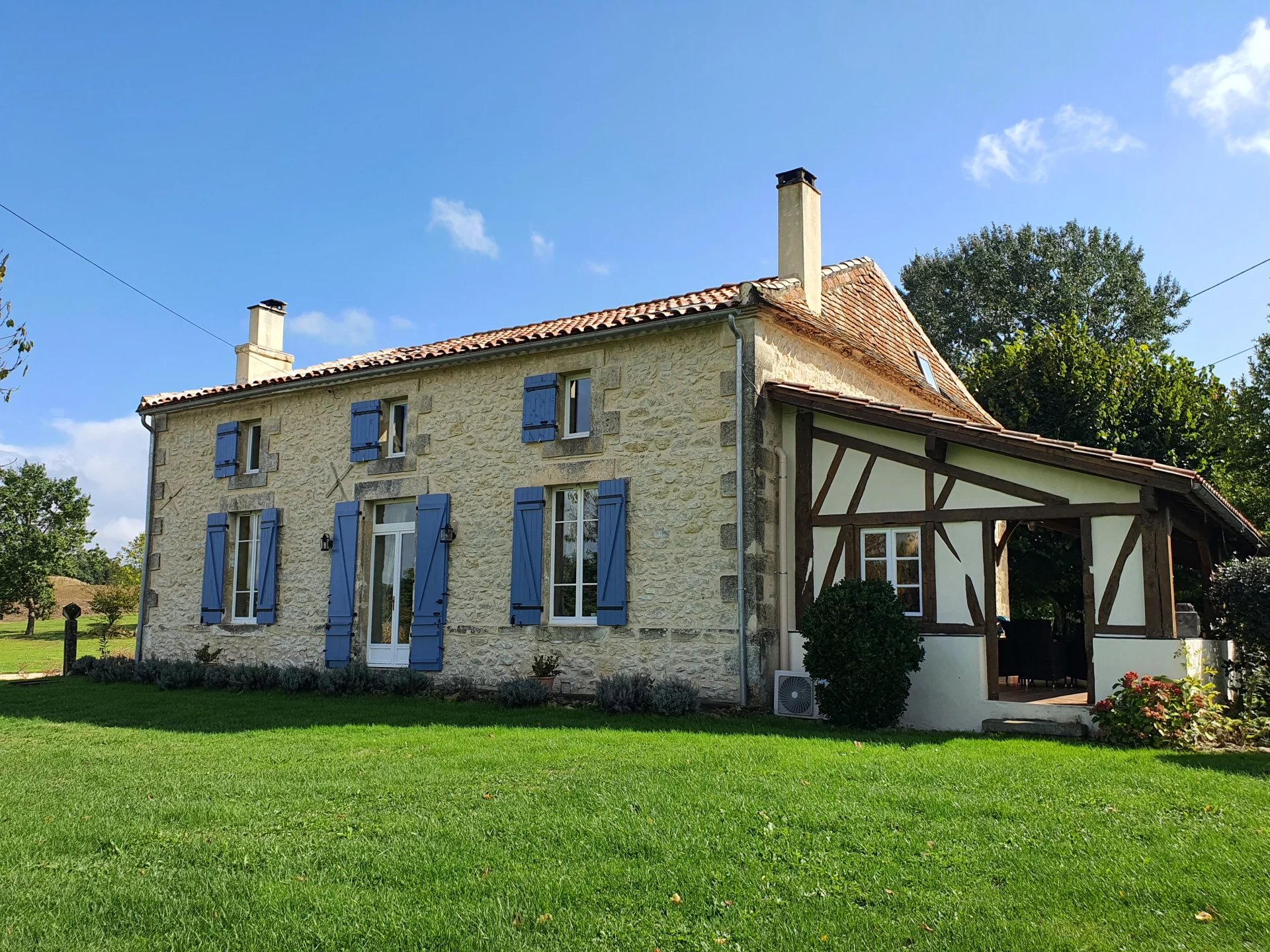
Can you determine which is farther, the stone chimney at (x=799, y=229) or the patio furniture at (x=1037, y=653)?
the stone chimney at (x=799, y=229)

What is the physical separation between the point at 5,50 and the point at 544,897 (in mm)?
8587

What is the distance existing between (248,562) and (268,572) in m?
0.97

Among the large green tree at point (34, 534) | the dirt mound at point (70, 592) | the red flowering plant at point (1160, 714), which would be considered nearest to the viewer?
the red flowering plant at point (1160, 714)

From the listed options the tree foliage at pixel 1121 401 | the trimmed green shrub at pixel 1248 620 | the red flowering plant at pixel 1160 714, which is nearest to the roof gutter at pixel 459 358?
the red flowering plant at pixel 1160 714

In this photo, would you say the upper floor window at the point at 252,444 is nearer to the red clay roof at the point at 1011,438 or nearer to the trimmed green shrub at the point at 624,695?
the trimmed green shrub at the point at 624,695

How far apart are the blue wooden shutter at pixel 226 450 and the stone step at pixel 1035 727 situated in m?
11.3

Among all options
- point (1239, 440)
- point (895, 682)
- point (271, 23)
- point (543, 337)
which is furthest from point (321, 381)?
point (1239, 440)

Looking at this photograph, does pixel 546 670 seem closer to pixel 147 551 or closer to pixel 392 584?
pixel 392 584

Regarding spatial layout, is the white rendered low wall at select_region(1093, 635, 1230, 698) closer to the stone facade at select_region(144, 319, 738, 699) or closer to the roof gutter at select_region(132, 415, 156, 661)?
the stone facade at select_region(144, 319, 738, 699)

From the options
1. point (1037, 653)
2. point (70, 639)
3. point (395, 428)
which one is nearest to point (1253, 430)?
point (1037, 653)

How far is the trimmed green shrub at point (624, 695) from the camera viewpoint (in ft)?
32.5

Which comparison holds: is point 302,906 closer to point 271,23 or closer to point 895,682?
point 895,682

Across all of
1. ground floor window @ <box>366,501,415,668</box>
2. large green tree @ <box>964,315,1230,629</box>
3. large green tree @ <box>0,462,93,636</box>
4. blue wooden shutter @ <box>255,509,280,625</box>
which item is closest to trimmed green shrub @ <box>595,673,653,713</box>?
ground floor window @ <box>366,501,415,668</box>

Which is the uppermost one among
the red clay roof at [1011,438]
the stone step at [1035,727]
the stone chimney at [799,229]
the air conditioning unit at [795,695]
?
the stone chimney at [799,229]
